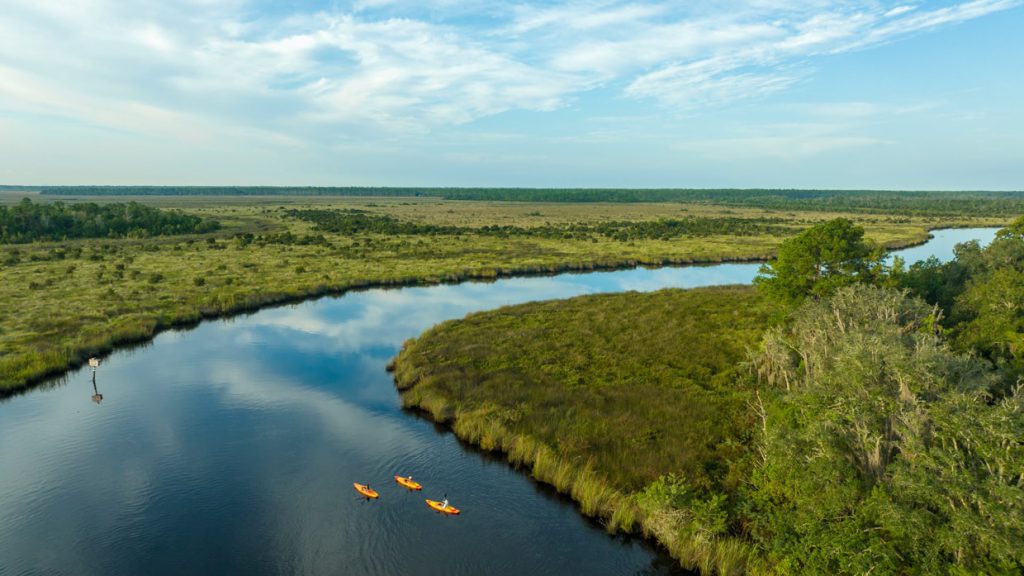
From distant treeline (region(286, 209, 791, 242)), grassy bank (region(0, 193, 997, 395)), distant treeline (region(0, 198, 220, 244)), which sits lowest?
grassy bank (region(0, 193, 997, 395))

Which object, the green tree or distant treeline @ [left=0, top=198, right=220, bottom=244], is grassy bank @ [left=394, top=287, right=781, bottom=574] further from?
distant treeline @ [left=0, top=198, right=220, bottom=244]

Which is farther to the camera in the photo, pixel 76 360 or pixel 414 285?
pixel 414 285

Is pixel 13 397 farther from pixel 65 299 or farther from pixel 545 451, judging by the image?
pixel 545 451

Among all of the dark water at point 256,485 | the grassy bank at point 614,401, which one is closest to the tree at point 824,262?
the grassy bank at point 614,401

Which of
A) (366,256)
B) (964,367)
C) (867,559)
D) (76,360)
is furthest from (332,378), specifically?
(366,256)

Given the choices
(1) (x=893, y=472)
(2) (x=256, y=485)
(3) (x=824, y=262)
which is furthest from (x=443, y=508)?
(3) (x=824, y=262)

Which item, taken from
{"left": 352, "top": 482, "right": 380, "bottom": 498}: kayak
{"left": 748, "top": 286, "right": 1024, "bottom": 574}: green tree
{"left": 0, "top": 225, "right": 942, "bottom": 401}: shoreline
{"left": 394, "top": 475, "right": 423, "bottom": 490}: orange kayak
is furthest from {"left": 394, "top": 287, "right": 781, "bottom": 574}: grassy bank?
{"left": 0, "top": 225, "right": 942, "bottom": 401}: shoreline
